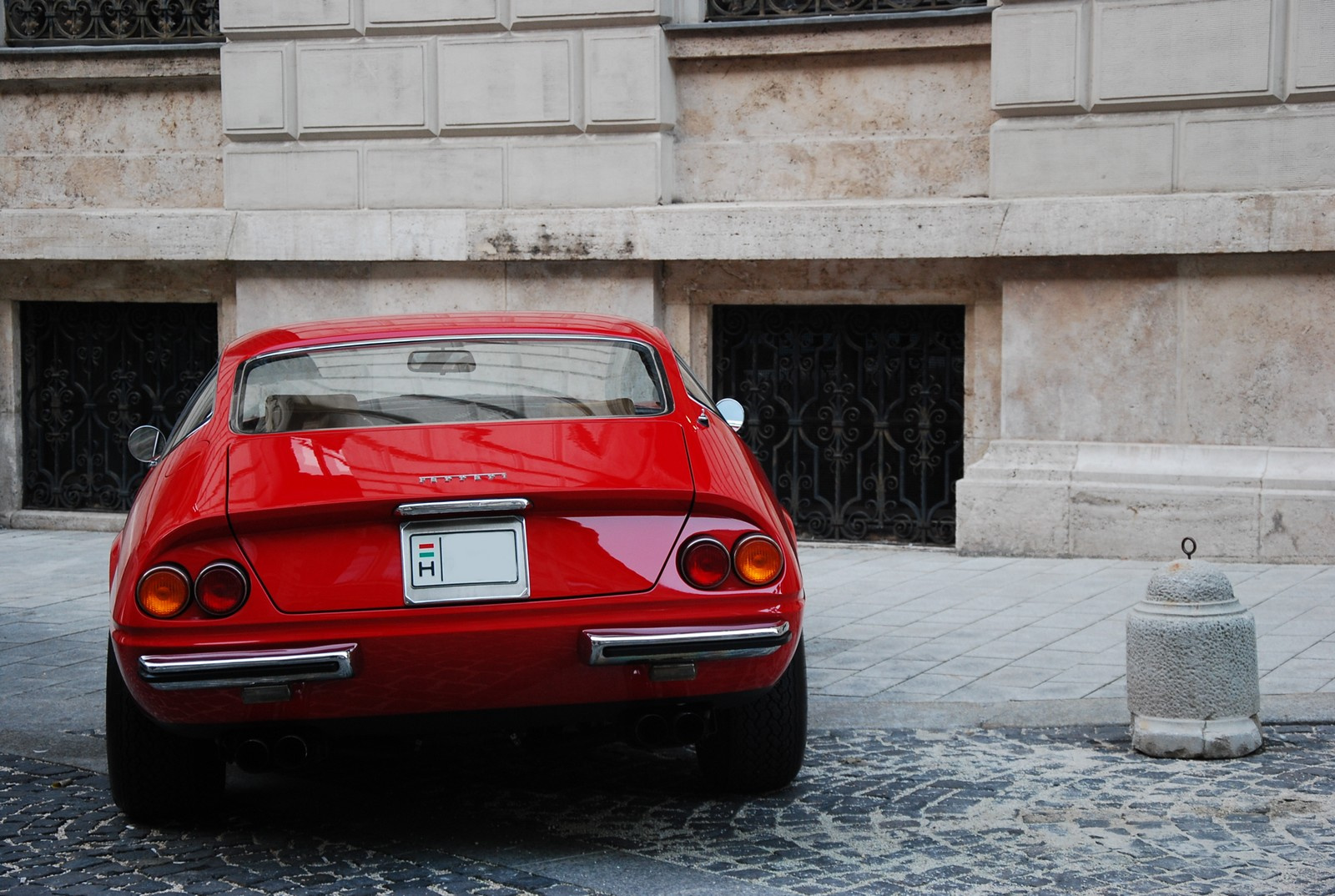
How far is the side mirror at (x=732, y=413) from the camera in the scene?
5.61 metres

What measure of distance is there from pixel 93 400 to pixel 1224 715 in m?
9.14

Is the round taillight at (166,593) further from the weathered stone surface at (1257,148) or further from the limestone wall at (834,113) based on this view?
the limestone wall at (834,113)

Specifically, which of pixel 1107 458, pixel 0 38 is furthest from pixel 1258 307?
pixel 0 38

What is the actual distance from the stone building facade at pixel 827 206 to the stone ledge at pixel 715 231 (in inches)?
0.8

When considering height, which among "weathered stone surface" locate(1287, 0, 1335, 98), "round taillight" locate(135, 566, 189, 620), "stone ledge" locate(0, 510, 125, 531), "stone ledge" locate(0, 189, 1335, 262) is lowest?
"stone ledge" locate(0, 510, 125, 531)

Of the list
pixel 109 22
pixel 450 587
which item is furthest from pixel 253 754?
pixel 109 22

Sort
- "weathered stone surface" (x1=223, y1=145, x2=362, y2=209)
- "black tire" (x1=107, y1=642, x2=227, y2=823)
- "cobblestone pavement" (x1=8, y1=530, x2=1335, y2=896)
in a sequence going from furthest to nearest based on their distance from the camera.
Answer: "weathered stone surface" (x1=223, y1=145, x2=362, y2=209) < "black tire" (x1=107, y1=642, x2=227, y2=823) < "cobblestone pavement" (x1=8, y1=530, x2=1335, y2=896)

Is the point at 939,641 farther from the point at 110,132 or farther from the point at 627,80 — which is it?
the point at 110,132

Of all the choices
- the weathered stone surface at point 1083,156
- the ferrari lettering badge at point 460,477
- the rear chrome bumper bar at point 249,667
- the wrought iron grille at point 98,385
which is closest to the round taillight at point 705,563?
the ferrari lettering badge at point 460,477

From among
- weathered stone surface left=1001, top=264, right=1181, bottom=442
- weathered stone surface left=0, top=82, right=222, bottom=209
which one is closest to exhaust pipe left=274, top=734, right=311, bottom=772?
weathered stone surface left=1001, top=264, right=1181, bottom=442

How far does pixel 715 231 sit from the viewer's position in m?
10.8

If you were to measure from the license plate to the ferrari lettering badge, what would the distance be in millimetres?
97

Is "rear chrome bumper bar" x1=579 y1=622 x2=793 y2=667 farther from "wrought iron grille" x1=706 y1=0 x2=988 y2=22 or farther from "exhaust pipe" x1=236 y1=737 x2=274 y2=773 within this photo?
"wrought iron grille" x1=706 y1=0 x2=988 y2=22

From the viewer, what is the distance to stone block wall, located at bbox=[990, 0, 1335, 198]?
950 cm
